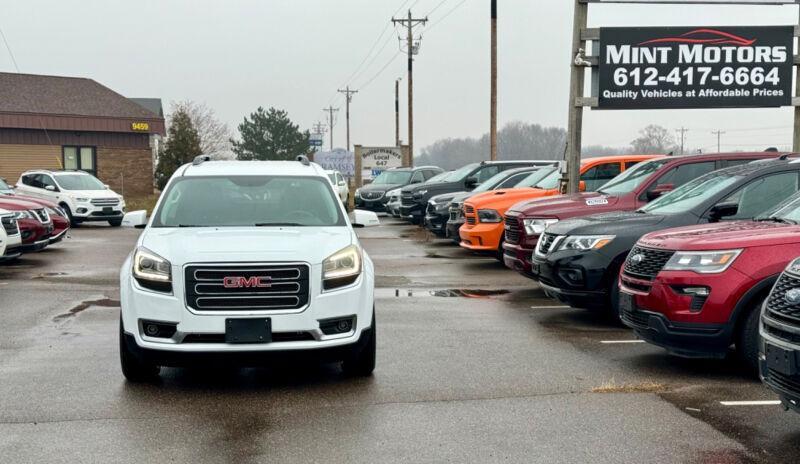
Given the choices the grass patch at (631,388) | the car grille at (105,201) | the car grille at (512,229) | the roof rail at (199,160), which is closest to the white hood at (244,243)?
the roof rail at (199,160)

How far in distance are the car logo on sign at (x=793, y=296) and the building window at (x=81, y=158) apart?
43523mm

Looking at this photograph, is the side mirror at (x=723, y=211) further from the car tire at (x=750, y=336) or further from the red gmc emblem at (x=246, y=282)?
the red gmc emblem at (x=246, y=282)

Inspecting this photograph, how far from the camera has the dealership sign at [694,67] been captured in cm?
1644

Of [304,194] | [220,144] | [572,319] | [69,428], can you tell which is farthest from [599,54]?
[220,144]

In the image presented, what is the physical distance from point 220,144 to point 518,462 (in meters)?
84.9

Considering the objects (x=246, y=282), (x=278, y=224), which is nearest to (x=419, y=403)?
(x=246, y=282)

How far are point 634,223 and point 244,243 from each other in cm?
435

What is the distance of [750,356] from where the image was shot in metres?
6.67

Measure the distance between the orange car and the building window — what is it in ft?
110

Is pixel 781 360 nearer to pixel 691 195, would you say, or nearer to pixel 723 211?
pixel 723 211

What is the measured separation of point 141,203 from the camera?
40500mm

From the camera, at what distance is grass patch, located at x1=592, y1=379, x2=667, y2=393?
652 centimetres

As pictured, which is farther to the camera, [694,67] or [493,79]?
[493,79]

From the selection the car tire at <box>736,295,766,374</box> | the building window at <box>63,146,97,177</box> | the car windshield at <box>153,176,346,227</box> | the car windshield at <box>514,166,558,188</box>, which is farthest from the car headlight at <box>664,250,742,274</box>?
the building window at <box>63,146,97,177</box>
